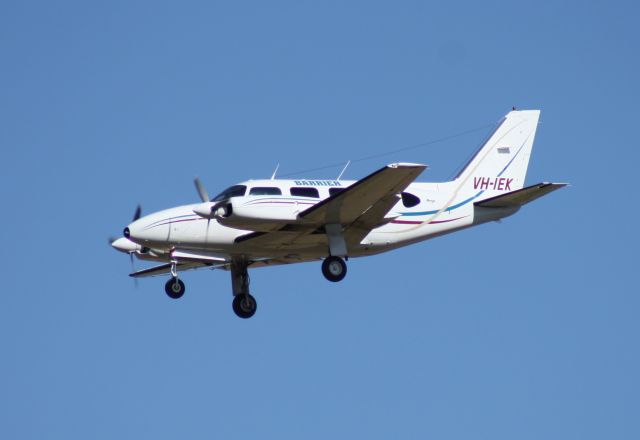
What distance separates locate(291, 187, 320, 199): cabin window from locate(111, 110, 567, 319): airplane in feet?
0.06

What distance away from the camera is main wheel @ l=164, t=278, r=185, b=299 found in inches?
1083

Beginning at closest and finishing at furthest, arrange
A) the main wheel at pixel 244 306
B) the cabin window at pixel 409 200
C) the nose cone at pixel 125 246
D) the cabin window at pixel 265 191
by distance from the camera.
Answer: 1. the cabin window at pixel 265 191
2. the cabin window at pixel 409 200
3. the main wheel at pixel 244 306
4. the nose cone at pixel 125 246

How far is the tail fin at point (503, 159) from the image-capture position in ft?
94.5

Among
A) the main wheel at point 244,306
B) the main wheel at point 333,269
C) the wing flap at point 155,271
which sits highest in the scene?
the wing flap at point 155,271

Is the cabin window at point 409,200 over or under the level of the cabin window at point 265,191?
over

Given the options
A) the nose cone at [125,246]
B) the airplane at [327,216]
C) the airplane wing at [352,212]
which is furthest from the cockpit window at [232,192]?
the nose cone at [125,246]

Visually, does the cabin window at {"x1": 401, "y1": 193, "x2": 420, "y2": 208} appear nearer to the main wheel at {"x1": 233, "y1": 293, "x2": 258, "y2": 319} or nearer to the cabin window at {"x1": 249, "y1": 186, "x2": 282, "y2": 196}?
the cabin window at {"x1": 249, "y1": 186, "x2": 282, "y2": 196}

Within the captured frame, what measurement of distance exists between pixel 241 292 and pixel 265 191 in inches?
145

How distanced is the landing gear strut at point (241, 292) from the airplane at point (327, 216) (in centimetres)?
3

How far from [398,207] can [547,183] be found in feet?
12.3

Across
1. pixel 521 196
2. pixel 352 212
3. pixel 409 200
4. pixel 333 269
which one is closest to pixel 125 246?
pixel 333 269

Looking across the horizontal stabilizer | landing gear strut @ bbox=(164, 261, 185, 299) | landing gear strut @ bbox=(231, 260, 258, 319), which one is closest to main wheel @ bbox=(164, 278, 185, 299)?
landing gear strut @ bbox=(164, 261, 185, 299)

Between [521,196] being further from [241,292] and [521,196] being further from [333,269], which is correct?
[241,292]

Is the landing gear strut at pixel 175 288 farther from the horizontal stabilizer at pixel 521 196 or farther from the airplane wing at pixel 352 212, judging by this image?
the horizontal stabilizer at pixel 521 196
